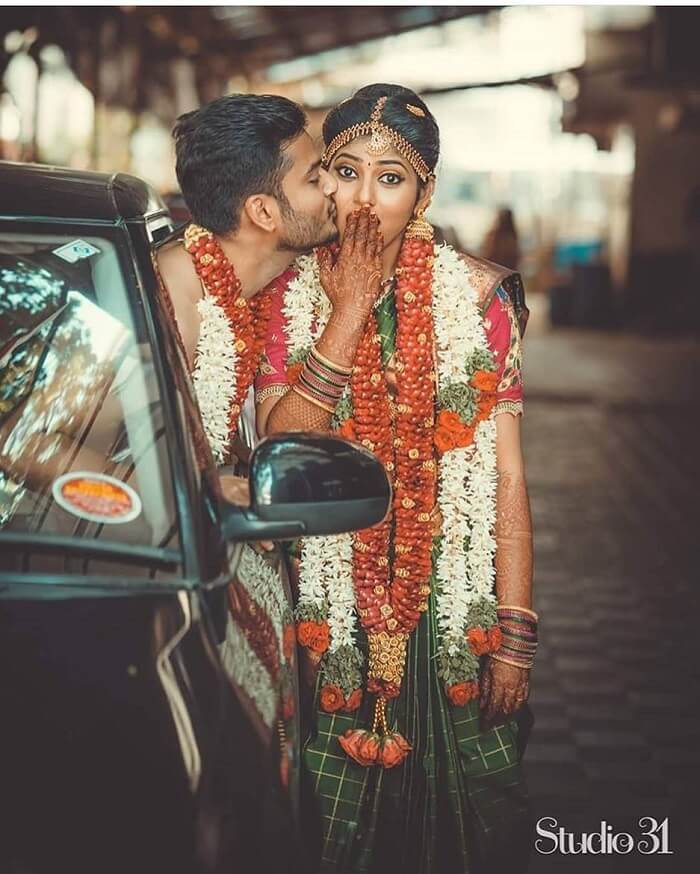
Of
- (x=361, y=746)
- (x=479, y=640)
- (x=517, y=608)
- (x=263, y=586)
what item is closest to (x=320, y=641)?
(x=361, y=746)

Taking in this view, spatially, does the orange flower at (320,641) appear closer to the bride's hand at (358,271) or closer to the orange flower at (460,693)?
the orange flower at (460,693)

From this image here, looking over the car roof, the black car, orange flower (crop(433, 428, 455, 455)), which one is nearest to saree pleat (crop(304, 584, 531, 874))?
orange flower (crop(433, 428, 455, 455))

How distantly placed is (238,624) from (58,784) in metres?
0.42

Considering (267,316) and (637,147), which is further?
(637,147)

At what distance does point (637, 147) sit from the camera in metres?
19.2

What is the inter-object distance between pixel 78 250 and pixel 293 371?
89 cm

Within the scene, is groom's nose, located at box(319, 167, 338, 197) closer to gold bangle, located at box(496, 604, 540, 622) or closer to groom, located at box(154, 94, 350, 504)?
groom, located at box(154, 94, 350, 504)

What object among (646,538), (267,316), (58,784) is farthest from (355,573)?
(646,538)

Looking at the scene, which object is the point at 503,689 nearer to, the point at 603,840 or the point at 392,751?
the point at 392,751

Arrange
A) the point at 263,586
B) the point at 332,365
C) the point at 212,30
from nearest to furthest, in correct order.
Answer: the point at 263,586 → the point at 332,365 → the point at 212,30

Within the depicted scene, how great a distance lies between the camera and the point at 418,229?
2979 millimetres

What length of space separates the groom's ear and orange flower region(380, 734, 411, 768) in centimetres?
126

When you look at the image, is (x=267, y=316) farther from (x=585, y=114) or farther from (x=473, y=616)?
(x=585, y=114)

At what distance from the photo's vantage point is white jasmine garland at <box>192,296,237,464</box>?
2.72m
